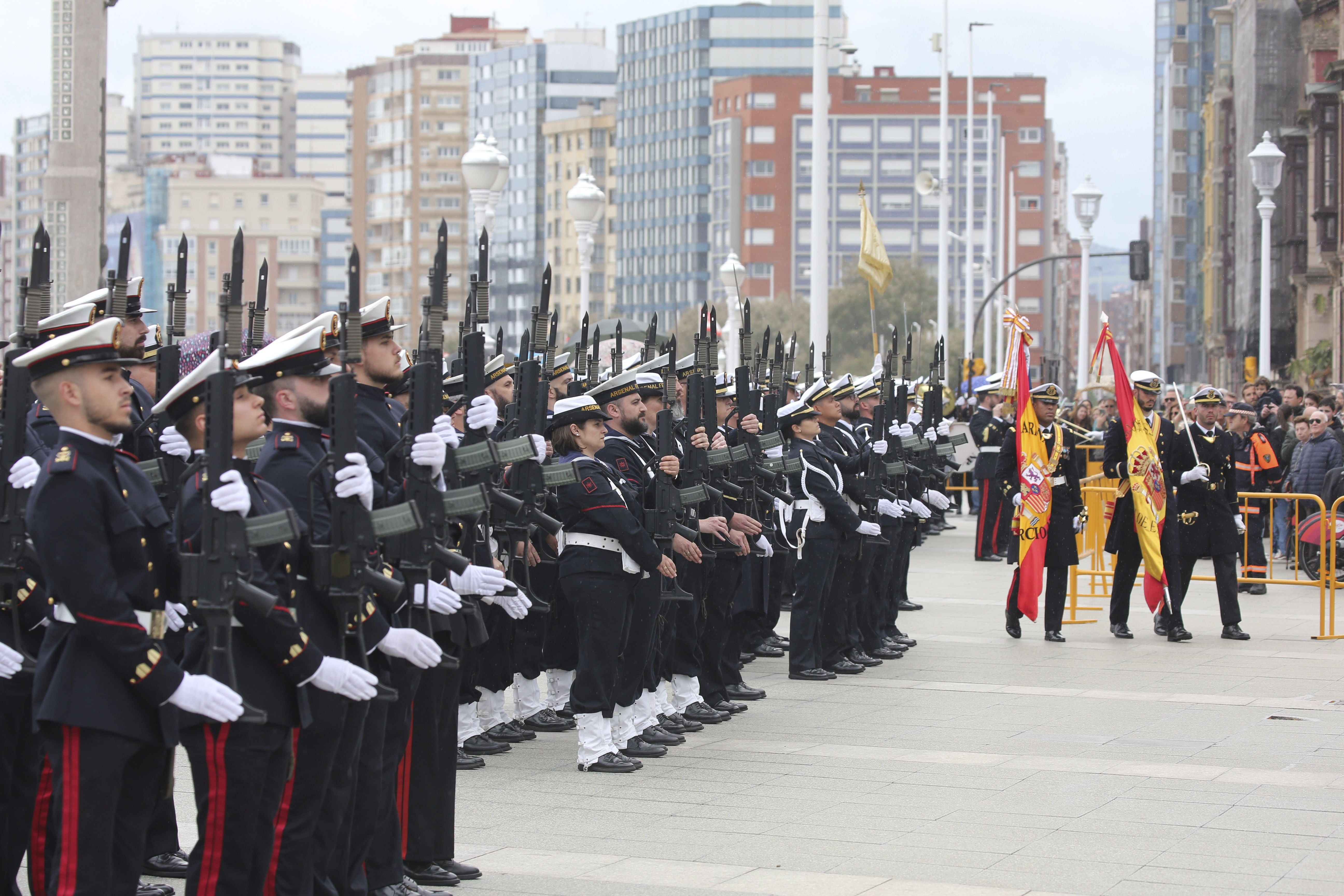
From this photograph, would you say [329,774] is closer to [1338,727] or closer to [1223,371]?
[1338,727]

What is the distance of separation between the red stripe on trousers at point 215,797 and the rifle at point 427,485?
3.35ft

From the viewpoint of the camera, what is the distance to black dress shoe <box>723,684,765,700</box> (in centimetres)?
1135

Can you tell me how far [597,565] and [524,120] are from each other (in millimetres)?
143998

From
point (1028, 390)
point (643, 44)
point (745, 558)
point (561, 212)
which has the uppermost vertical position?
point (643, 44)

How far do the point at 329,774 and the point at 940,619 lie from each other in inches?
421

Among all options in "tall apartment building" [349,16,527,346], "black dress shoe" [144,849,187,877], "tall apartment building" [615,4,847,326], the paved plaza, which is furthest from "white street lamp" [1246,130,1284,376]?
"tall apartment building" [349,16,527,346]

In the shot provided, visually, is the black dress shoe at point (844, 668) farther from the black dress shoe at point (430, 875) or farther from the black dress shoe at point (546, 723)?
the black dress shoe at point (430, 875)

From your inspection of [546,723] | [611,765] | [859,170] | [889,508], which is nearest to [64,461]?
[611,765]

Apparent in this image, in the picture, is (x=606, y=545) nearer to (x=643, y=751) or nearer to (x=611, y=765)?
(x=611, y=765)

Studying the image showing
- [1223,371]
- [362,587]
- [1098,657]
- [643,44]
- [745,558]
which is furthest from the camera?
[643,44]

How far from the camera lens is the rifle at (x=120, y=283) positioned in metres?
7.28

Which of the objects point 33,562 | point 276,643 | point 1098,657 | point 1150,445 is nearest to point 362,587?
point 276,643

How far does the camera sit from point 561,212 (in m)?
145

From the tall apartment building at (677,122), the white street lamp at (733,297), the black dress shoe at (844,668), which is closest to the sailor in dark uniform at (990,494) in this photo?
the white street lamp at (733,297)
